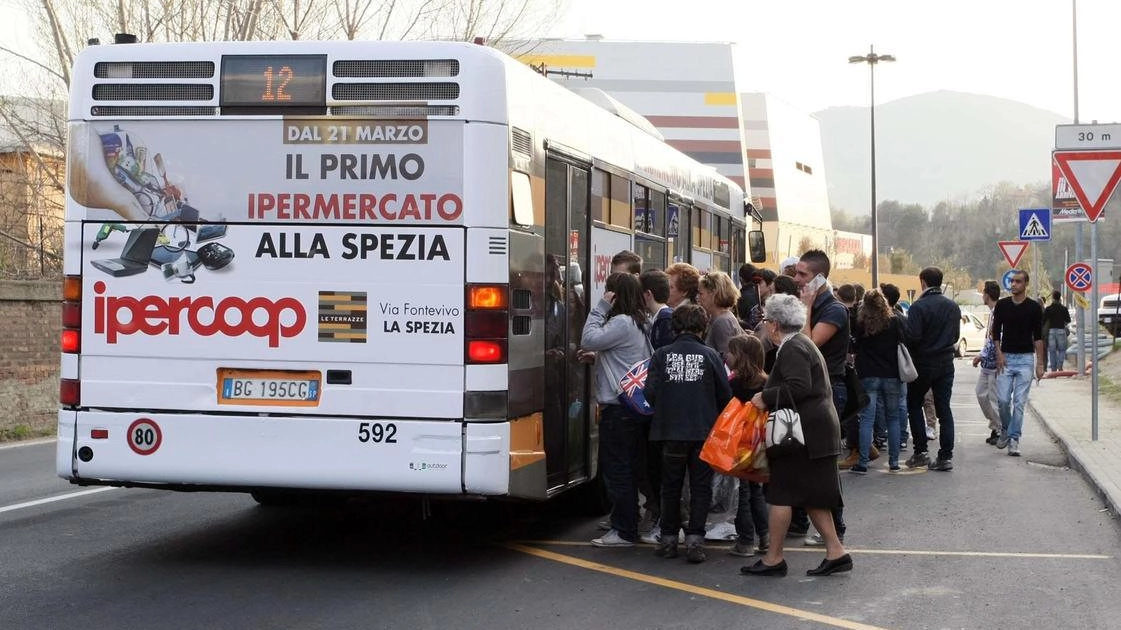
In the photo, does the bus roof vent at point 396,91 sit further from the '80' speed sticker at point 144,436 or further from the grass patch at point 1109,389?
the grass patch at point 1109,389

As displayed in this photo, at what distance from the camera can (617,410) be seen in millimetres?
8984

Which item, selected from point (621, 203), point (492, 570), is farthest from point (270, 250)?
point (621, 203)

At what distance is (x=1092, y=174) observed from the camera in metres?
15.9

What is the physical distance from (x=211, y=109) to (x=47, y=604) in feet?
9.15

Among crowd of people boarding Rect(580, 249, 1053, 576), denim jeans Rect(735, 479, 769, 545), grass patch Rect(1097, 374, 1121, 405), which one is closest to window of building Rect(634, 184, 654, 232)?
crowd of people boarding Rect(580, 249, 1053, 576)

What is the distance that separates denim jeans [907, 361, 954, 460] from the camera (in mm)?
13664

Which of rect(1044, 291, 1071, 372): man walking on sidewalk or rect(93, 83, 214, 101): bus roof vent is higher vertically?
rect(93, 83, 214, 101): bus roof vent

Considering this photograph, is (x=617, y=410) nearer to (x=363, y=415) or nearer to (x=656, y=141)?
(x=363, y=415)

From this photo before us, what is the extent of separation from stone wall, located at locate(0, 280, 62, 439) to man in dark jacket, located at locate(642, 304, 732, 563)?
11581 mm

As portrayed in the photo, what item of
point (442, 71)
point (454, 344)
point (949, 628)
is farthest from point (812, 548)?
point (442, 71)

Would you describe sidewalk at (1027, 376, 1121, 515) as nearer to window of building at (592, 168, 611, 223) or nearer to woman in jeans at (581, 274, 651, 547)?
woman in jeans at (581, 274, 651, 547)

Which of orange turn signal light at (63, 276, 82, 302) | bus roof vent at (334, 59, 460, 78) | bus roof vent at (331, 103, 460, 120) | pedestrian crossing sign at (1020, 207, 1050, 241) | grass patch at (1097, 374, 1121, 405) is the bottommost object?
grass patch at (1097, 374, 1121, 405)

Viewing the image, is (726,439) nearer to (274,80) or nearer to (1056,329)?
(274,80)

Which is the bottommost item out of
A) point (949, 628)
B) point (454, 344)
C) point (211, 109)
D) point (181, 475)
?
point (949, 628)
